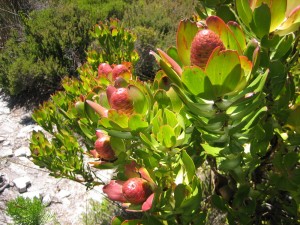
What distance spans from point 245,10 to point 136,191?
538 mm


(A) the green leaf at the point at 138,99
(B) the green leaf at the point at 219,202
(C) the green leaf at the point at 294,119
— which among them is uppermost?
(A) the green leaf at the point at 138,99

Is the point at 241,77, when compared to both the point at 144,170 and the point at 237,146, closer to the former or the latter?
the point at 237,146

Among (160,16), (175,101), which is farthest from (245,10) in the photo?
(160,16)

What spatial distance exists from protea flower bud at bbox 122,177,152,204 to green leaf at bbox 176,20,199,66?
0.37 meters

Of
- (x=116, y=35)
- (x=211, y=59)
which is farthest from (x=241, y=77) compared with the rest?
(x=116, y=35)

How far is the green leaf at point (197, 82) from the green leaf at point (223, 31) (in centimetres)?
12

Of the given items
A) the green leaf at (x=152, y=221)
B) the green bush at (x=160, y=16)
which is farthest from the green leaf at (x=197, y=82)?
the green bush at (x=160, y=16)

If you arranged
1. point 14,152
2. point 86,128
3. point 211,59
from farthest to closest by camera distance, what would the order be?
1. point 14,152
2. point 86,128
3. point 211,59

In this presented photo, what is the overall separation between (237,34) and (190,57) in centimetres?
14

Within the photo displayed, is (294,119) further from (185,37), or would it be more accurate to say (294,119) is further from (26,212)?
(26,212)

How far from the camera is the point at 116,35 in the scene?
257cm

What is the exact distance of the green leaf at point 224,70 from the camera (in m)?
0.62

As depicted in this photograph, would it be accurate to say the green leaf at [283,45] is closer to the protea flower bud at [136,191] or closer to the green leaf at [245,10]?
the green leaf at [245,10]

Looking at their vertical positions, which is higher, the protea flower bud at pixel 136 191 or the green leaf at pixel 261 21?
the green leaf at pixel 261 21
